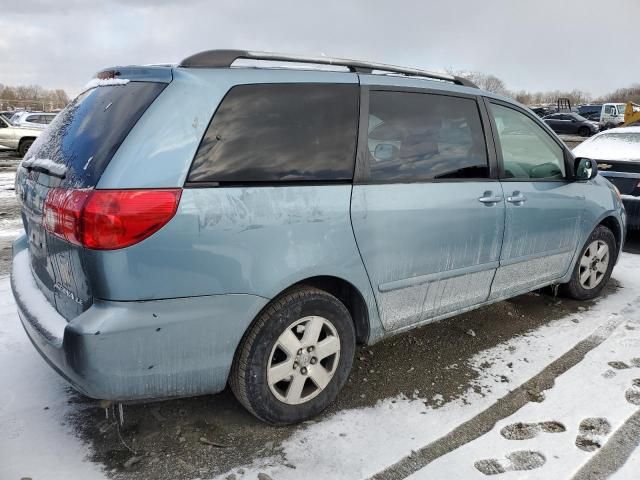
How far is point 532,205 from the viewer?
11.8ft

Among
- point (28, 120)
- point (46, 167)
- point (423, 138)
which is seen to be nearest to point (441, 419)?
point (423, 138)

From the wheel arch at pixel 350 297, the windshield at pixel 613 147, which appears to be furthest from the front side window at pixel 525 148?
the windshield at pixel 613 147

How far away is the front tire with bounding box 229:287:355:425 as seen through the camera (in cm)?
242

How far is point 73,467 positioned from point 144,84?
170cm

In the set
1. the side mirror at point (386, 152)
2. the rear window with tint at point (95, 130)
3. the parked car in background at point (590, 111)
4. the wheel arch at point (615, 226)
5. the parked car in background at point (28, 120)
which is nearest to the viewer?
the rear window with tint at point (95, 130)

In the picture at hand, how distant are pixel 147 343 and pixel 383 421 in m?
1.28

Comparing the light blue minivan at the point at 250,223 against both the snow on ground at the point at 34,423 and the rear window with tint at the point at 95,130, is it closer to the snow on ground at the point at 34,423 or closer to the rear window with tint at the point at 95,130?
the rear window with tint at the point at 95,130

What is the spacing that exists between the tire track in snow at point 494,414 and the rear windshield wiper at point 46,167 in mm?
1884

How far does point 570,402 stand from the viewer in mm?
2914

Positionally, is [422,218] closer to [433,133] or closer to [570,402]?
[433,133]

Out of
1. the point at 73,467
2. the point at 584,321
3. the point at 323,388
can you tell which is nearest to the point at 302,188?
the point at 323,388

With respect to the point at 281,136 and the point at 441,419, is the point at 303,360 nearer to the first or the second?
the point at 441,419

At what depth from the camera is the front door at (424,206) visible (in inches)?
108

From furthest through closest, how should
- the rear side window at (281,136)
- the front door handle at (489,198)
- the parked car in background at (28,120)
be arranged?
1. the parked car in background at (28,120)
2. the front door handle at (489,198)
3. the rear side window at (281,136)
